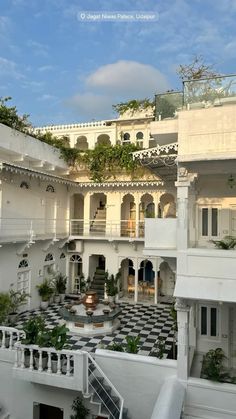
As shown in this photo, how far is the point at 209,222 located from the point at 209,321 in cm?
300

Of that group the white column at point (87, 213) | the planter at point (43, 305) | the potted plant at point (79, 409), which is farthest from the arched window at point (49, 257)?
the potted plant at point (79, 409)

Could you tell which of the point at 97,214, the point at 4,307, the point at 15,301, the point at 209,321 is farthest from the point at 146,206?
the point at 4,307

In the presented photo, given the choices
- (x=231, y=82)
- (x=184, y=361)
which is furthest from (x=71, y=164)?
(x=184, y=361)

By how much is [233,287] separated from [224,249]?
102 centimetres

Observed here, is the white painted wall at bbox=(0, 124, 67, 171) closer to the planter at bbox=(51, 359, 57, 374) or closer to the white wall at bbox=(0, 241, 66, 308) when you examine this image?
the white wall at bbox=(0, 241, 66, 308)

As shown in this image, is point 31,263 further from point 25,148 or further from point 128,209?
point 128,209

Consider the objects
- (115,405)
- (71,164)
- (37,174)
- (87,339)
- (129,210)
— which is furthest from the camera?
(129,210)

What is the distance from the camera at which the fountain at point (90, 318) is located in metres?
10.8

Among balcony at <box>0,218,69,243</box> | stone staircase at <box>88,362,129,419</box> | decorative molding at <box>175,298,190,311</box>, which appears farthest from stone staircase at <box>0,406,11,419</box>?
decorative molding at <box>175,298,190,311</box>

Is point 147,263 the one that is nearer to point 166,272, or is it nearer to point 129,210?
point 166,272

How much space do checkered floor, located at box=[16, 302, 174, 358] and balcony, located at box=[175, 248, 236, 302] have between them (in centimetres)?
356

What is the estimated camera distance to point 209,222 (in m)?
8.91

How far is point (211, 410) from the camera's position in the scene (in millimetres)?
6711

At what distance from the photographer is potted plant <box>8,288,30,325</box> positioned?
11448 mm
